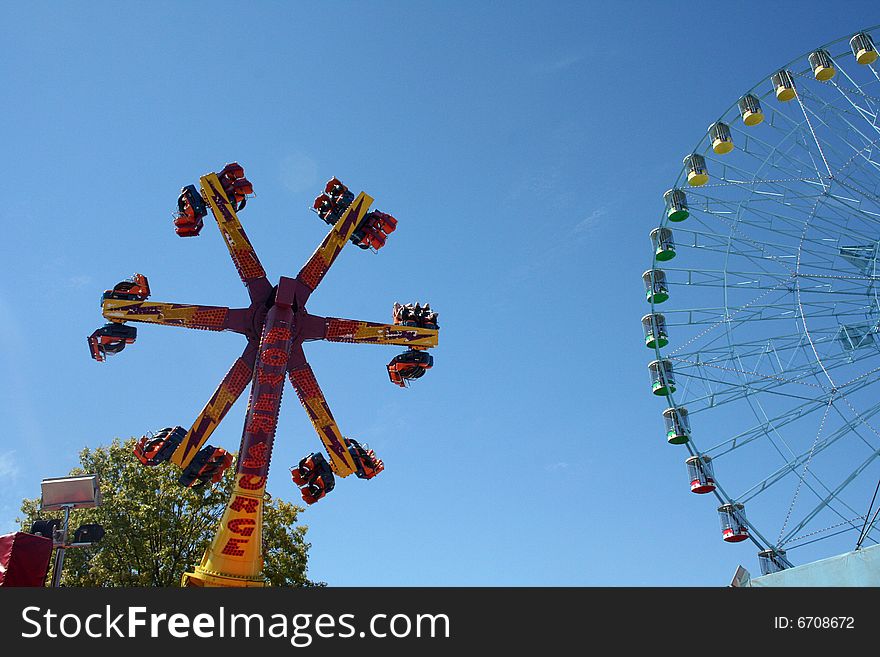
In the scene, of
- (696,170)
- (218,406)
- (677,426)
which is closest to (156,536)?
(218,406)

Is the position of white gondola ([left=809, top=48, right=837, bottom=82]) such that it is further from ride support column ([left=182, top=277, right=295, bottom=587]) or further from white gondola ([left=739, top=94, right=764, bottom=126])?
ride support column ([left=182, top=277, right=295, bottom=587])

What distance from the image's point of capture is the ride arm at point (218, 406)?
22312 millimetres

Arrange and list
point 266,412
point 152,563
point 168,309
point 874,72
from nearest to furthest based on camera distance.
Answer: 1. point 266,412
2. point 168,309
3. point 874,72
4. point 152,563

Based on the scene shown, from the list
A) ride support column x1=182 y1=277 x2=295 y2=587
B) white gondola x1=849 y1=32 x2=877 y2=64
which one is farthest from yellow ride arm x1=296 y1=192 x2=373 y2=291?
white gondola x1=849 y1=32 x2=877 y2=64

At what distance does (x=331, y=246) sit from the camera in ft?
82.7

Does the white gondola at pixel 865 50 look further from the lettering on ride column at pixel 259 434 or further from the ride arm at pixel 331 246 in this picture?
the lettering on ride column at pixel 259 434

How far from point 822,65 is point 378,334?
17.7m

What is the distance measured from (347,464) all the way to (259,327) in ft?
16.1

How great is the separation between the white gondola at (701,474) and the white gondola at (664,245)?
770 cm

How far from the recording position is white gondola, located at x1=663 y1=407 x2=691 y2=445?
27.5 metres

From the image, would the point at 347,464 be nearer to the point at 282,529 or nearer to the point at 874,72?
the point at 282,529

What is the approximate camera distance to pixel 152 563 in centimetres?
3186

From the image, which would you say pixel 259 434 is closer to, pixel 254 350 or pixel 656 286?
pixel 254 350
